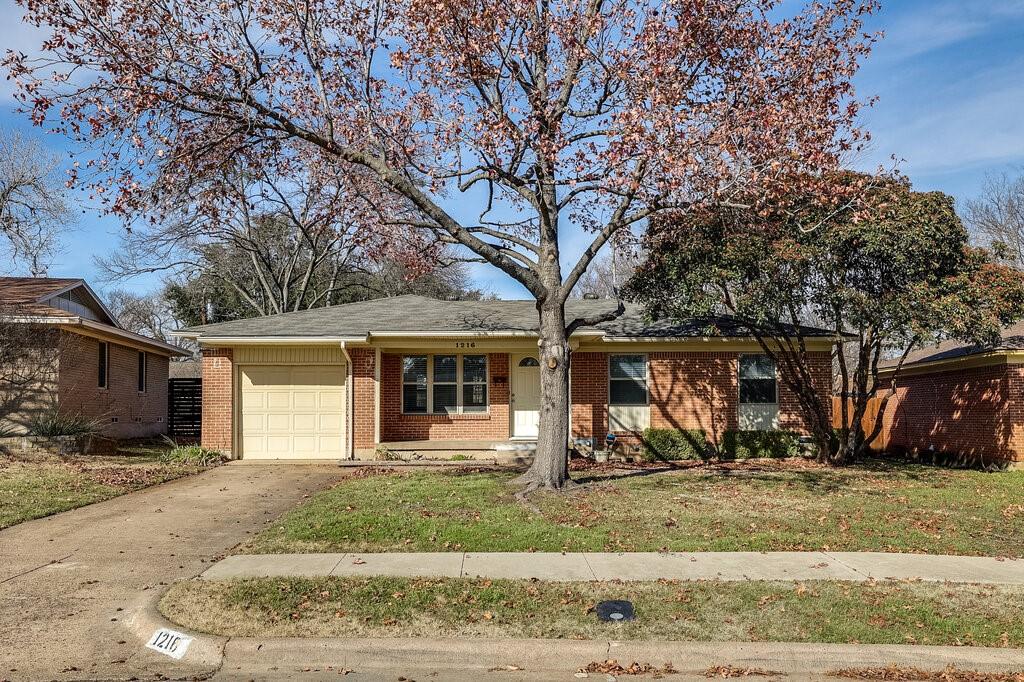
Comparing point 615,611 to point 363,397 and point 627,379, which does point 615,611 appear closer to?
point 363,397

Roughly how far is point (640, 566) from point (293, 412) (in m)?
12.0

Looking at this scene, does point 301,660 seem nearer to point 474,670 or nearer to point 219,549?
point 474,670

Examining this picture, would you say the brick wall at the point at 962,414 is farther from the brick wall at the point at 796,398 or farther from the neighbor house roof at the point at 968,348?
the brick wall at the point at 796,398

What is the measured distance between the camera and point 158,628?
5992mm

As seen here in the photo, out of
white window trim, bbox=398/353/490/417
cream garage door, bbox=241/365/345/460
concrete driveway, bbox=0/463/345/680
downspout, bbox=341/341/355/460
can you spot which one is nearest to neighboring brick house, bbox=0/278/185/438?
cream garage door, bbox=241/365/345/460

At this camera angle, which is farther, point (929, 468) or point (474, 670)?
point (929, 468)

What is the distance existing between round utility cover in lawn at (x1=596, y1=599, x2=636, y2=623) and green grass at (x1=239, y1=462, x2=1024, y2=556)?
1953 millimetres

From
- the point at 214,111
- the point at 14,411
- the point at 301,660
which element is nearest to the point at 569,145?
the point at 214,111

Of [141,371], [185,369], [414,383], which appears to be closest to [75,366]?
[141,371]

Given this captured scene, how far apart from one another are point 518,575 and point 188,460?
1153cm

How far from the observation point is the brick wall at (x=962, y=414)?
16812 mm

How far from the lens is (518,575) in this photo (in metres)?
7.41

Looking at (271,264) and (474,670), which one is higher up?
(271,264)

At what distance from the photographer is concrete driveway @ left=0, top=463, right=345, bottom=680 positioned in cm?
552
